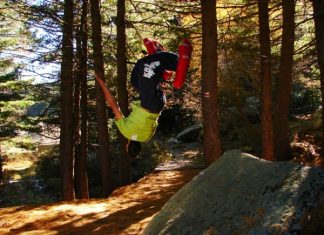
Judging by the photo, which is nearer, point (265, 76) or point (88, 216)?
point (88, 216)

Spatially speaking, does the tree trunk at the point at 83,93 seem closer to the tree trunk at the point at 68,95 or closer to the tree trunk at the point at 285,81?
the tree trunk at the point at 68,95

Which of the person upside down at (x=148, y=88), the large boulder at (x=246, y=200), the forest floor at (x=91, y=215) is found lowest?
the forest floor at (x=91, y=215)

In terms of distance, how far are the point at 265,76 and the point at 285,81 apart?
0.65 m

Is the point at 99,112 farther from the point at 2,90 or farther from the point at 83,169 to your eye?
the point at 2,90

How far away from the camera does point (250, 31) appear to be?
40.7 feet

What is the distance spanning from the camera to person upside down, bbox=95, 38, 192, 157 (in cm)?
588

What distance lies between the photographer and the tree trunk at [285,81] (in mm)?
11101

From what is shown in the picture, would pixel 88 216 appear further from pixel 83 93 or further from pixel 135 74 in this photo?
pixel 83 93

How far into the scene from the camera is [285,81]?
11688 mm

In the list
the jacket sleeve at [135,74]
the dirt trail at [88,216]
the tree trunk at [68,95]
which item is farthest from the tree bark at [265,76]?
the jacket sleeve at [135,74]

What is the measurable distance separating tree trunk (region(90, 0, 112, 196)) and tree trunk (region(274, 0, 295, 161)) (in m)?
4.96

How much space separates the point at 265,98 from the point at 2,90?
1364cm

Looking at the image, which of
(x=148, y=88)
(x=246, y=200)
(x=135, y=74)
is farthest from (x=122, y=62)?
(x=246, y=200)

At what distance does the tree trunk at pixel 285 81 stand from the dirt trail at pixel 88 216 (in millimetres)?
4430
